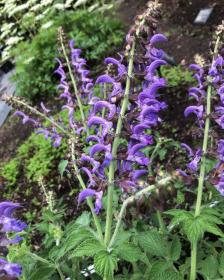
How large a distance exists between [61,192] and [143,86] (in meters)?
2.81

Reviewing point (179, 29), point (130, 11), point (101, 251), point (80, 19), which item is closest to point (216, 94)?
point (101, 251)

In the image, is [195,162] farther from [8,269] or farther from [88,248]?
[8,269]

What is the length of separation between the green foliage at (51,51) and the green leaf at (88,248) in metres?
5.05

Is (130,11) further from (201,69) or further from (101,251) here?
(101,251)

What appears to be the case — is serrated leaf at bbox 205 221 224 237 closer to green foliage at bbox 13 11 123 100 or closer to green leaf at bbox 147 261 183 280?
green leaf at bbox 147 261 183 280

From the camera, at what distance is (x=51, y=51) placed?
6.90 metres

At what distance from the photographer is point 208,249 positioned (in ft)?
8.70

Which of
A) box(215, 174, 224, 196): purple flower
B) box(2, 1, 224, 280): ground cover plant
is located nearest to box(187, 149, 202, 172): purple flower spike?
box(2, 1, 224, 280): ground cover plant

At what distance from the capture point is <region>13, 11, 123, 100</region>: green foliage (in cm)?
680

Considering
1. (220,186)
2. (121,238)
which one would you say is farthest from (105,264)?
(220,186)

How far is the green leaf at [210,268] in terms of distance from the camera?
2.11m

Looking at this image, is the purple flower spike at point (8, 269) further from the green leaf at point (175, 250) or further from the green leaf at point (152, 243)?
the green leaf at point (175, 250)

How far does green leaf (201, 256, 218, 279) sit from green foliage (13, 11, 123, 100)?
16.0ft

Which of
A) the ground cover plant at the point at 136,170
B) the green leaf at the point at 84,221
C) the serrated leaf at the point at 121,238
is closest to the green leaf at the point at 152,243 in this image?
the ground cover plant at the point at 136,170
